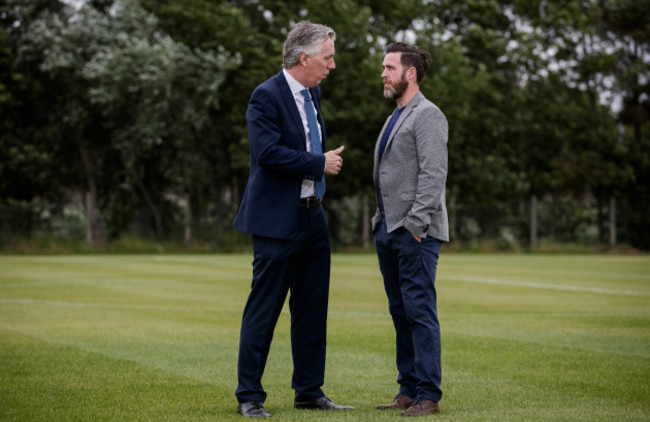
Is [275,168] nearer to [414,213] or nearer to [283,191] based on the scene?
[283,191]

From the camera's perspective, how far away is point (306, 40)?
5.72 m

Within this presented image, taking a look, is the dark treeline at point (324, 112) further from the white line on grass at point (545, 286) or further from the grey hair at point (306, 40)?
the grey hair at point (306, 40)

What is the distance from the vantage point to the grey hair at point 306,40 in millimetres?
5711

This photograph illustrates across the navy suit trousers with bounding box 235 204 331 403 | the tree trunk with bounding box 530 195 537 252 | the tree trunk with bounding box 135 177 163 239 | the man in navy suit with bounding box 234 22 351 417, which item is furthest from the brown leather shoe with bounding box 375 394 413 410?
the tree trunk with bounding box 530 195 537 252

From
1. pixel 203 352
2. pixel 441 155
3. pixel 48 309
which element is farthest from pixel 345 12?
pixel 441 155

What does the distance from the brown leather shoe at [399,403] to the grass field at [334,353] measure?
0.10 meters

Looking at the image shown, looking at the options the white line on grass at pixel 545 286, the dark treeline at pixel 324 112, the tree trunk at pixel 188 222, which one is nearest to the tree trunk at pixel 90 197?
the dark treeline at pixel 324 112

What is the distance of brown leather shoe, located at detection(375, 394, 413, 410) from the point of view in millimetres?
5916

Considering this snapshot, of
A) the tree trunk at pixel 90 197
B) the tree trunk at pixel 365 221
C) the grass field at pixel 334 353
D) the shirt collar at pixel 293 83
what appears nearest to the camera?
the shirt collar at pixel 293 83

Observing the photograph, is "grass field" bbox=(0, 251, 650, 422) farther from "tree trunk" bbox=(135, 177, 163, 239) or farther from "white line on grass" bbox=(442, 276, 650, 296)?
"tree trunk" bbox=(135, 177, 163, 239)

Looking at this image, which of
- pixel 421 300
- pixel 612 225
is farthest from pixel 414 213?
pixel 612 225

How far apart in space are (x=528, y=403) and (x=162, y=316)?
650 cm

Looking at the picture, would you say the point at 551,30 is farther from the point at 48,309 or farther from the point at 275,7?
the point at 48,309

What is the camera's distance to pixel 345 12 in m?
35.6
